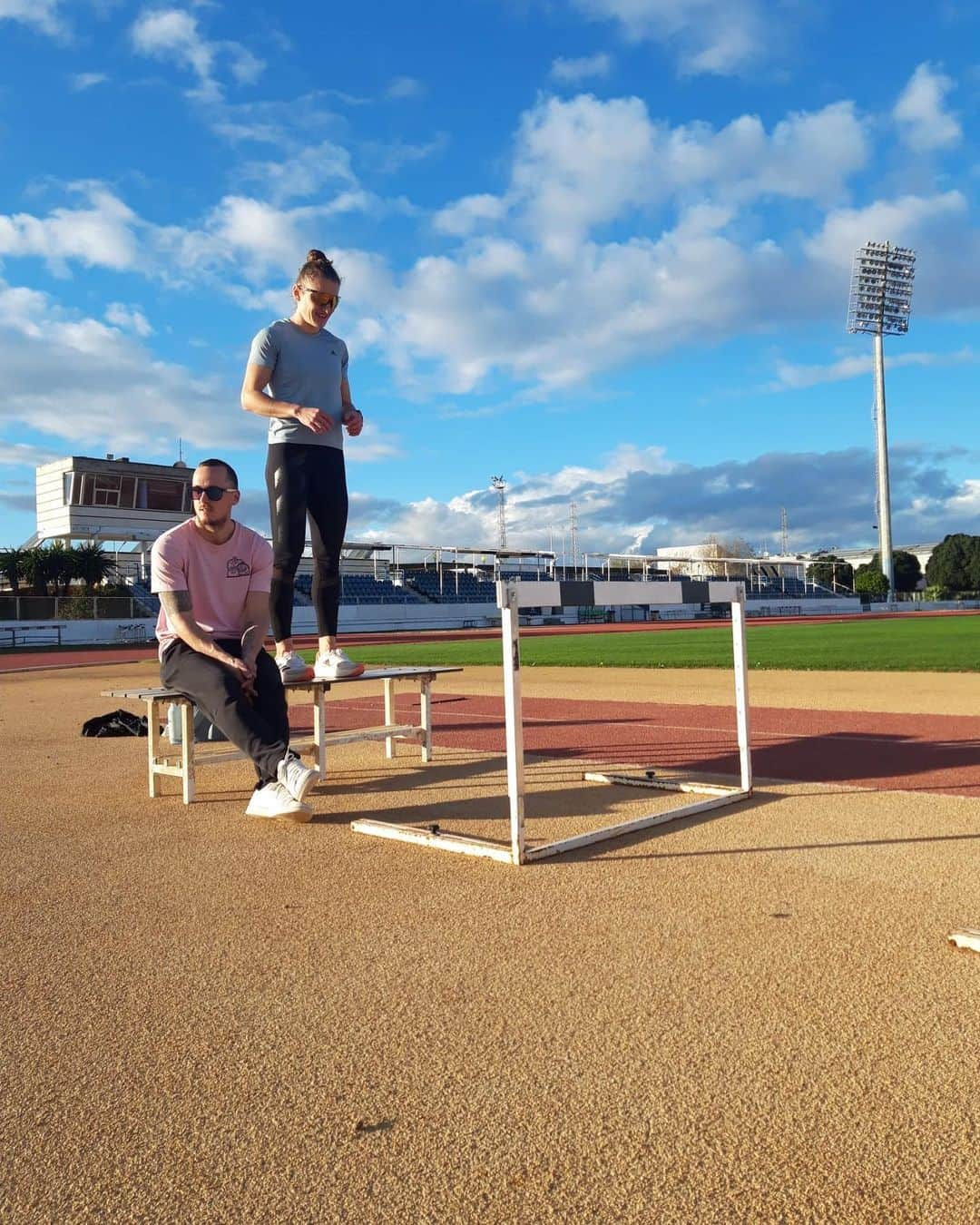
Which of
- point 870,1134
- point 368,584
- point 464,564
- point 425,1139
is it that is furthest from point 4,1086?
point 464,564

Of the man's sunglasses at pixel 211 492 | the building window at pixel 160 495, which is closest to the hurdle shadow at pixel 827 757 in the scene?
the man's sunglasses at pixel 211 492

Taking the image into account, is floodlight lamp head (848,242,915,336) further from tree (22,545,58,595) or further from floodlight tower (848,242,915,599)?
tree (22,545,58,595)

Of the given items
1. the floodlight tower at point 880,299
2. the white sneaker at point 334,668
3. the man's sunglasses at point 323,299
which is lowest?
the white sneaker at point 334,668

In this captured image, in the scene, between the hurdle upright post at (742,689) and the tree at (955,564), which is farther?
the tree at (955,564)

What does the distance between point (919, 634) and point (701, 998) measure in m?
26.4

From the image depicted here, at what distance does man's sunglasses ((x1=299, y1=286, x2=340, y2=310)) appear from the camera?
212 inches

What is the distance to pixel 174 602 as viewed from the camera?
5.00 meters

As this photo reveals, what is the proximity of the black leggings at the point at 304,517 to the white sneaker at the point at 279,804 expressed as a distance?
3.30 feet

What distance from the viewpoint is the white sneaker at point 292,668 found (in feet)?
17.8

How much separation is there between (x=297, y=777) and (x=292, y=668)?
3.85ft

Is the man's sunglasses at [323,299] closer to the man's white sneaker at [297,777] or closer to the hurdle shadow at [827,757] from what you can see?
the man's white sneaker at [297,777]

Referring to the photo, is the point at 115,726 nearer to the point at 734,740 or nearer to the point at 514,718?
the point at 734,740

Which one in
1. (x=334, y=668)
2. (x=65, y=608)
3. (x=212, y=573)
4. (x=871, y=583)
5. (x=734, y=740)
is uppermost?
(x=871, y=583)

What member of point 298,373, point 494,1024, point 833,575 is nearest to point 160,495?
point 298,373
